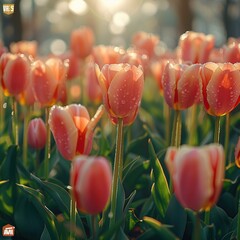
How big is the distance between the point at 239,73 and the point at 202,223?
512 millimetres

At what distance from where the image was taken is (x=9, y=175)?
2.20 m

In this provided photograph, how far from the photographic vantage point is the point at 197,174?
4.02ft

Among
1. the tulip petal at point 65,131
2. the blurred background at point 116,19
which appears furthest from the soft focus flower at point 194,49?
the blurred background at point 116,19

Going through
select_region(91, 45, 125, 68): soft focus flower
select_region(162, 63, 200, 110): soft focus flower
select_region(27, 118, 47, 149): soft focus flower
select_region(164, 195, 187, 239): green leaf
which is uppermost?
select_region(91, 45, 125, 68): soft focus flower

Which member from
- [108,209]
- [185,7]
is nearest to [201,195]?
[108,209]

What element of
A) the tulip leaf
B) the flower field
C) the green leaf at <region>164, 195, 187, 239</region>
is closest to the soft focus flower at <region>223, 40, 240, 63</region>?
the flower field

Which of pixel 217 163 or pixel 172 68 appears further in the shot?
pixel 172 68

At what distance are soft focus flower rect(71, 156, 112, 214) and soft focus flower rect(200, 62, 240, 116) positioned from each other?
0.68 meters

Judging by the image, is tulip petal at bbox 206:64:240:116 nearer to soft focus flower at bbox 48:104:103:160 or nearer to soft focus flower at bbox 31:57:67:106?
soft focus flower at bbox 48:104:103:160

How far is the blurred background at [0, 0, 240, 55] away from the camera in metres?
12.9

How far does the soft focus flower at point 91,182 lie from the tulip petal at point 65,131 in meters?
0.44

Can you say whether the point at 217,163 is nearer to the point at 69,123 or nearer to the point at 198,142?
the point at 69,123

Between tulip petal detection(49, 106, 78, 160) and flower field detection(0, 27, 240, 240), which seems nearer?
flower field detection(0, 27, 240, 240)

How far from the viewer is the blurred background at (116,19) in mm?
12939
